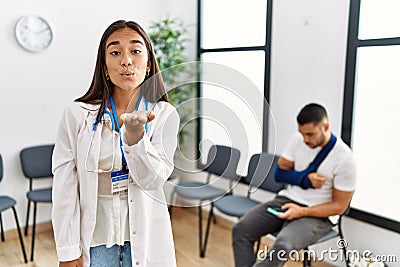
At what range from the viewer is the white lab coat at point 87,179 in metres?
1.18

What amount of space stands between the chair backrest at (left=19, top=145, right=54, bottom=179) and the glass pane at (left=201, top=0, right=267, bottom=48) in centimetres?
180

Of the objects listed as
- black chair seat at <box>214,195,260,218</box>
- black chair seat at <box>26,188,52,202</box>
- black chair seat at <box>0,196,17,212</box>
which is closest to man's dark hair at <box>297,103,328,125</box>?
black chair seat at <box>214,195,260,218</box>

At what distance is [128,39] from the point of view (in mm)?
1160

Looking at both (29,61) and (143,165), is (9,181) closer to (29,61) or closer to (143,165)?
(29,61)

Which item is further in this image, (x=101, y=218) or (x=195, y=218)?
(x=195, y=218)

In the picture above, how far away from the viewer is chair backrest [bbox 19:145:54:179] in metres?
3.24

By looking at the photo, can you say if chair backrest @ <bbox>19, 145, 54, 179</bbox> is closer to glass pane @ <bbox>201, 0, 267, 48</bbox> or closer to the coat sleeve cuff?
glass pane @ <bbox>201, 0, 267, 48</bbox>

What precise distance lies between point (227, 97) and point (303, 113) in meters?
1.35

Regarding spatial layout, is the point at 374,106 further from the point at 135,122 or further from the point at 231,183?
the point at 135,122

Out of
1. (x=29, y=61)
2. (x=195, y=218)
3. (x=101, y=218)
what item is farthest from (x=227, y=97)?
(x=195, y=218)

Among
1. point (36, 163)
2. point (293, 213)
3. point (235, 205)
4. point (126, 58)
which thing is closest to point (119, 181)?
point (126, 58)

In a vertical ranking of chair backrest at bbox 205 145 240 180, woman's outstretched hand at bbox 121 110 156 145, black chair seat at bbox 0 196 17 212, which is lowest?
black chair seat at bbox 0 196 17 212

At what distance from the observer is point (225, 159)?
1135 mm

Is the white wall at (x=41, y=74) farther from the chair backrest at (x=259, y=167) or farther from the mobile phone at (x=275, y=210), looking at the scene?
the chair backrest at (x=259, y=167)
